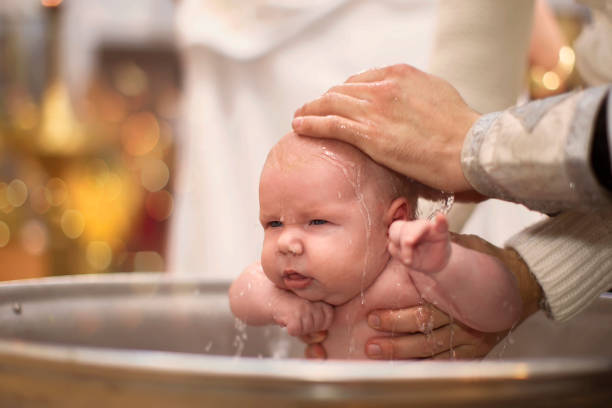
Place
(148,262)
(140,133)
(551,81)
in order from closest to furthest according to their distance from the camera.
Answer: (551,81) → (148,262) → (140,133)

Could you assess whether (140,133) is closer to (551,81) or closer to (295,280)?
(551,81)

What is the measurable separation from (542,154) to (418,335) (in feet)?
0.65

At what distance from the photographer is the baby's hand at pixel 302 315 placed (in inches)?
25.8

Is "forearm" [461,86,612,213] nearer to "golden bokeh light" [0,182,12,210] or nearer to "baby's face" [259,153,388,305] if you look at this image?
"baby's face" [259,153,388,305]

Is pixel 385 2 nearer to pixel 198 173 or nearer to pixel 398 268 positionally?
pixel 198 173

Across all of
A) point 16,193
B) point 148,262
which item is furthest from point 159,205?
point 16,193

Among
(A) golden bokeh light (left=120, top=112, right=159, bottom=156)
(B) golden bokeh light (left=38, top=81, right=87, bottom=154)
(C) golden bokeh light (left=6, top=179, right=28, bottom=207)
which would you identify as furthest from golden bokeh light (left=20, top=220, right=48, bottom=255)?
(A) golden bokeh light (left=120, top=112, right=159, bottom=156)

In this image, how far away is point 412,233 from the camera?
1.67 feet

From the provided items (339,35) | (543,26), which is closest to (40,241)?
(339,35)

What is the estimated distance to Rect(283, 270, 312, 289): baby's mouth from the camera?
640 mm

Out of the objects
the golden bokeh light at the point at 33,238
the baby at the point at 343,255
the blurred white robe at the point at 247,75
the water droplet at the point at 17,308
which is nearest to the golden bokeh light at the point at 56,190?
the golden bokeh light at the point at 33,238

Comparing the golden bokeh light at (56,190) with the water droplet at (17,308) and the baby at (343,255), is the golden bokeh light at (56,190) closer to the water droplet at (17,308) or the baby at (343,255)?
the water droplet at (17,308)

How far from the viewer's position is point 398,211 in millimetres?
654

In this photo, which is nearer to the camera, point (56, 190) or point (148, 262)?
point (56, 190)
